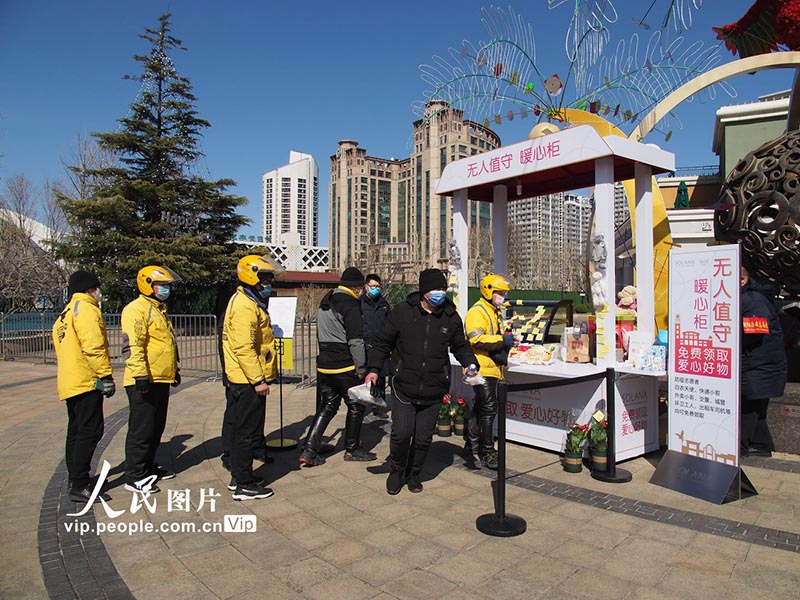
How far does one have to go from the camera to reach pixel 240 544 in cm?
393

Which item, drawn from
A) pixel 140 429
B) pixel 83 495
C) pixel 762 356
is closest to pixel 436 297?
pixel 140 429

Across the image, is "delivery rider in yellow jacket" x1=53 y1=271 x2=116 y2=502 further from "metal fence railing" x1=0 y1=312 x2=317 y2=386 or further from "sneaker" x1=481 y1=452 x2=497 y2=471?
"metal fence railing" x1=0 y1=312 x2=317 y2=386

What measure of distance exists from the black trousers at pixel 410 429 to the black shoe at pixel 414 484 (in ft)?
0.50

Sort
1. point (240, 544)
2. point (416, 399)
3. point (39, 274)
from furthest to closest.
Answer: point (39, 274) < point (416, 399) < point (240, 544)

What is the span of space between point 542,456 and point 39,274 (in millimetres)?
26134

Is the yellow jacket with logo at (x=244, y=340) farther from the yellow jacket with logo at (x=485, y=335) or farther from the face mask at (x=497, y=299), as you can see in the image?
the face mask at (x=497, y=299)

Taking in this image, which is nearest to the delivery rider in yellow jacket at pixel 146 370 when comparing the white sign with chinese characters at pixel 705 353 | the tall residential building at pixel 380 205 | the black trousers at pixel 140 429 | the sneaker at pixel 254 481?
the black trousers at pixel 140 429

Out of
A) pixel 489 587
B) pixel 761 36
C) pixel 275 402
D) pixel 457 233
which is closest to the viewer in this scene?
pixel 489 587

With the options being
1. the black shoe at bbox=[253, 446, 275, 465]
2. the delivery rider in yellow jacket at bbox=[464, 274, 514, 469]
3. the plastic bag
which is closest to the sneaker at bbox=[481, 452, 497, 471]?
the delivery rider in yellow jacket at bbox=[464, 274, 514, 469]

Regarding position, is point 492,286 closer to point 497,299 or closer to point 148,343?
point 497,299

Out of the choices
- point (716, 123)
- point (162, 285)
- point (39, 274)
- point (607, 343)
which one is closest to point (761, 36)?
point (716, 123)

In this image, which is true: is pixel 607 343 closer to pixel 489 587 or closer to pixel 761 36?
pixel 489 587

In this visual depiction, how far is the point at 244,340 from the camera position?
15.3 ft

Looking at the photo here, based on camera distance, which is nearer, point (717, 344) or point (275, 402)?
point (717, 344)
